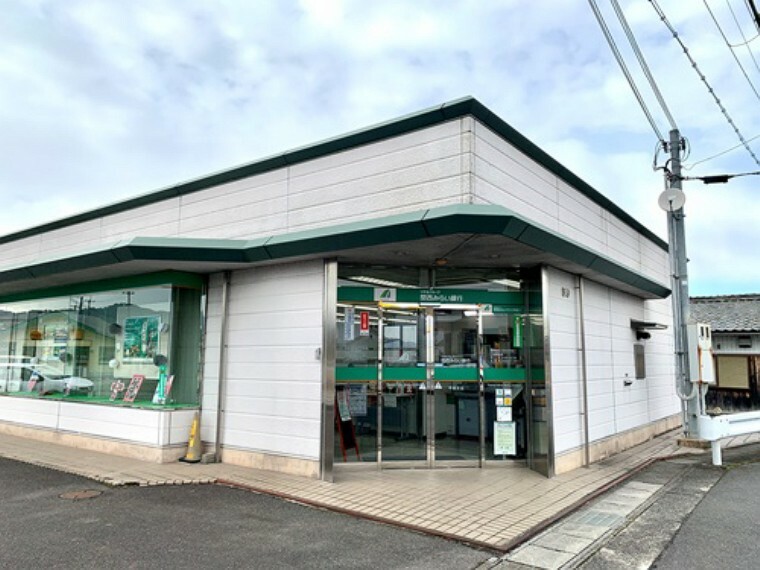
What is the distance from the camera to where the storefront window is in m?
8.88

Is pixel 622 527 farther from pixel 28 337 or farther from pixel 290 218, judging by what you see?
pixel 28 337

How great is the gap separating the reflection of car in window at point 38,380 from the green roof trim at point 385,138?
11.0 feet

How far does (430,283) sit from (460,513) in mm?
3398

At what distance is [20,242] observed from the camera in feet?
44.8

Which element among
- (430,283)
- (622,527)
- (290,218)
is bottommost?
(622,527)

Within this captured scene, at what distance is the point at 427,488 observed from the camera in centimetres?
672

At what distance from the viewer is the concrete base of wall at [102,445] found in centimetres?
810

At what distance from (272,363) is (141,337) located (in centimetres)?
296

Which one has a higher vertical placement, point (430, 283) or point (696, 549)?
point (430, 283)

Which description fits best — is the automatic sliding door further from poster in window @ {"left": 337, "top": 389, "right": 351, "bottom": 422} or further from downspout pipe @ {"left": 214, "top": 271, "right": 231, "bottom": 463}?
downspout pipe @ {"left": 214, "top": 271, "right": 231, "bottom": 463}

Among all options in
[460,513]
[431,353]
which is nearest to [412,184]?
[431,353]

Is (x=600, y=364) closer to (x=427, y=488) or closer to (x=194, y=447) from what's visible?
(x=427, y=488)

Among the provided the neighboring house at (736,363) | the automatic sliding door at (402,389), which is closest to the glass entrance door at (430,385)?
the automatic sliding door at (402,389)

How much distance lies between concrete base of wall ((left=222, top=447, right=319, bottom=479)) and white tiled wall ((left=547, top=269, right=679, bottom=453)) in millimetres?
3499
